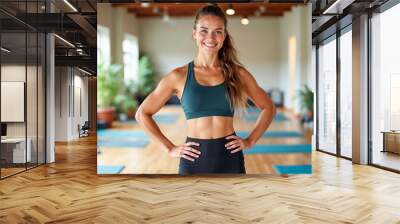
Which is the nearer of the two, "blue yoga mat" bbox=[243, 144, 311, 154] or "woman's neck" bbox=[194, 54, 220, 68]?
"woman's neck" bbox=[194, 54, 220, 68]

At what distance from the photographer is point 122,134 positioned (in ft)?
18.4

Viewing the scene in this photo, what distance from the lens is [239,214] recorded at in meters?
3.84

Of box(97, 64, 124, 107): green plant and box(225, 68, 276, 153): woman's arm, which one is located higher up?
box(97, 64, 124, 107): green plant

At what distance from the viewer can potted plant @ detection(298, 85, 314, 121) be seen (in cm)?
565

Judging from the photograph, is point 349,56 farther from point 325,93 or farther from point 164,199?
point 164,199

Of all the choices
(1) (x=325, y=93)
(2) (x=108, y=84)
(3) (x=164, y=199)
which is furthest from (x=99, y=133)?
(1) (x=325, y=93)

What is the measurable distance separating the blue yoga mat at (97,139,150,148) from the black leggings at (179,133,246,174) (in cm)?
54

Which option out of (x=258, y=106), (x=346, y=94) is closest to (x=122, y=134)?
(x=258, y=106)

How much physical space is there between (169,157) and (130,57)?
4.63 ft

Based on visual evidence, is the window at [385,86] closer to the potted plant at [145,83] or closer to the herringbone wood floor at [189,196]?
the herringbone wood floor at [189,196]

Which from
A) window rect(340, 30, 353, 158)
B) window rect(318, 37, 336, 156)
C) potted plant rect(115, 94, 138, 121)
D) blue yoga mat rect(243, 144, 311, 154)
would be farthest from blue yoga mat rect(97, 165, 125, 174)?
window rect(340, 30, 353, 158)

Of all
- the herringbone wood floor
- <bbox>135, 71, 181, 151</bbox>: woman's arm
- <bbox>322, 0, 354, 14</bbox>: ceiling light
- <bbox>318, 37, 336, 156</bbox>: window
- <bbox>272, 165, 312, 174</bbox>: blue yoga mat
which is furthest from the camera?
<bbox>318, 37, 336, 156</bbox>: window

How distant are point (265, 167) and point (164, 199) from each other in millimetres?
1730

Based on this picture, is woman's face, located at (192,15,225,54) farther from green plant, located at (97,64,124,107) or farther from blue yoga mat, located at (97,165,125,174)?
blue yoga mat, located at (97,165,125,174)
